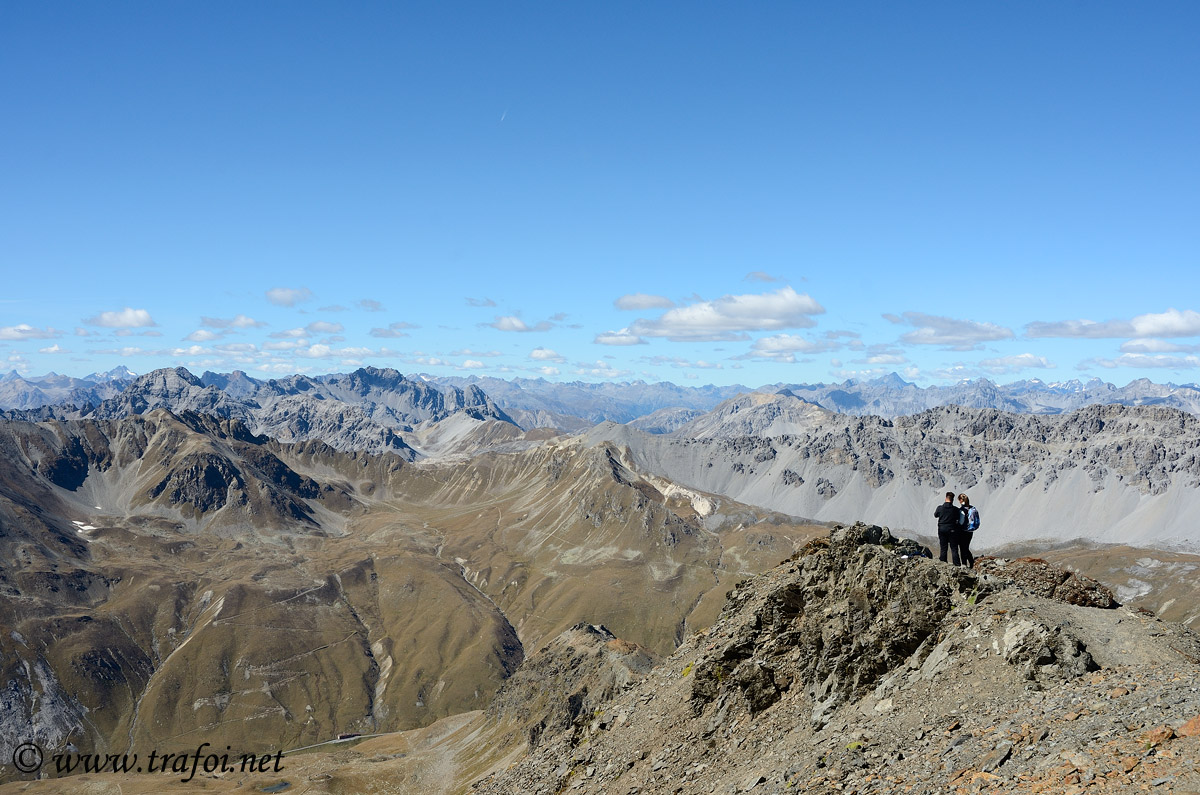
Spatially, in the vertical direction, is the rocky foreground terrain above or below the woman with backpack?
below

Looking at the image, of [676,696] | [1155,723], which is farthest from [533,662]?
[1155,723]

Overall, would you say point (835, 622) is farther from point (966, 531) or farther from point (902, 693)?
point (966, 531)

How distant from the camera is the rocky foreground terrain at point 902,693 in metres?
23.1

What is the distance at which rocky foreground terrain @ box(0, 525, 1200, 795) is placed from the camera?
2312 centimetres

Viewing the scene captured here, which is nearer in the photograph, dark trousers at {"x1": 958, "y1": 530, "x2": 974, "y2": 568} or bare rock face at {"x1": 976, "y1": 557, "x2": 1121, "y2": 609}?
bare rock face at {"x1": 976, "y1": 557, "x2": 1121, "y2": 609}

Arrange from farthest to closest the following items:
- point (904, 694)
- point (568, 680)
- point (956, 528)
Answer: point (568, 680)
point (956, 528)
point (904, 694)

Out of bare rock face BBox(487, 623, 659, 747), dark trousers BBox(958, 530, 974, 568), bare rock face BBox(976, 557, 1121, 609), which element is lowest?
bare rock face BBox(487, 623, 659, 747)

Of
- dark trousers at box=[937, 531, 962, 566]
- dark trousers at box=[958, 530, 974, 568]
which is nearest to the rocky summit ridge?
dark trousers at box=[958, 530, 974, 568]

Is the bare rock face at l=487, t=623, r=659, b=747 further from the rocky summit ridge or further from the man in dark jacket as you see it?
the man in dark jacket

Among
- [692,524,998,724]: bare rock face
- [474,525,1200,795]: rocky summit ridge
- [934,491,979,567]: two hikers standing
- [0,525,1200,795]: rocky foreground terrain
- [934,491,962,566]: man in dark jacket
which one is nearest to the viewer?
[474,525,1200,795]: rocky summit ridge

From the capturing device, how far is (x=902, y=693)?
32594 mm

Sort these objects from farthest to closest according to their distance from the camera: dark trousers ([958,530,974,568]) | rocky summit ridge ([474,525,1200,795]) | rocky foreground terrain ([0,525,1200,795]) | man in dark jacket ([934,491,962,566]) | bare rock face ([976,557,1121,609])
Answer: man in dark jacket ([934,491,962,566])
dark trousers ([958,530,974,568])
bare rock face ([976,557,1121,609])
rocky foreground terrain ([0,525,1200,795])
rocky summit ridge ([474,525,1200,795])

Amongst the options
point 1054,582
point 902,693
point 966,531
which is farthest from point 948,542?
point 902,693

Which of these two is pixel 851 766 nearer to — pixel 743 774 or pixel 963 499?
pixel 743 774
